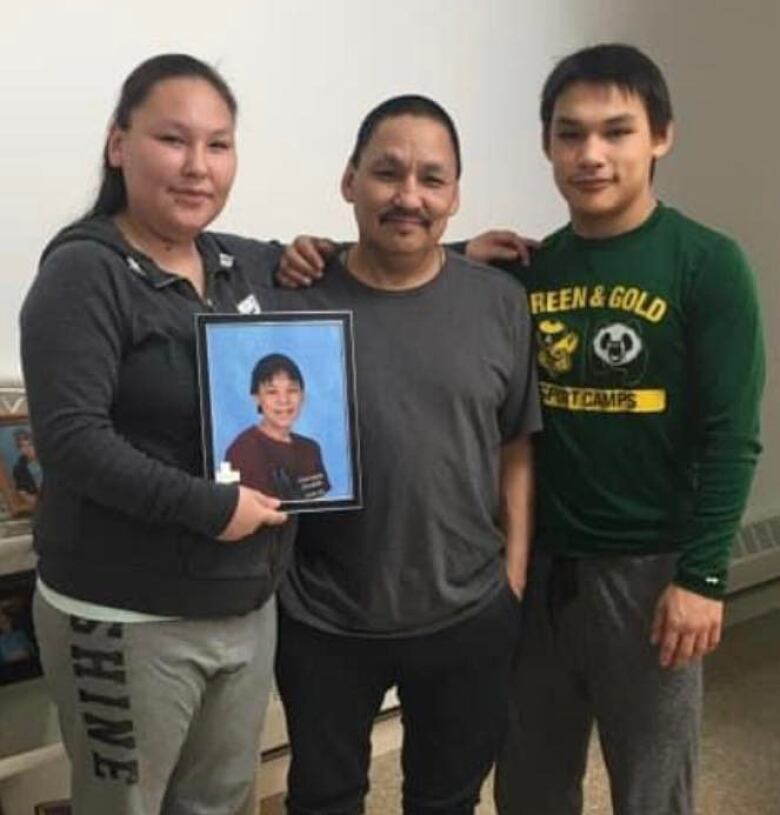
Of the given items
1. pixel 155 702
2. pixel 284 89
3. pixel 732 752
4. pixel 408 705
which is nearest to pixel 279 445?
pixel 155 702

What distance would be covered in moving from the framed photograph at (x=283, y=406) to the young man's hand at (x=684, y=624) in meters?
0.42

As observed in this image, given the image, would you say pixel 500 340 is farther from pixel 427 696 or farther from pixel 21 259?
pixel 21 259

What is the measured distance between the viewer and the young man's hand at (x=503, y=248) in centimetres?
151

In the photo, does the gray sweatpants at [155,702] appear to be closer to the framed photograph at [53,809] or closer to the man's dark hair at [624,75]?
the framed photograph at [53,809]

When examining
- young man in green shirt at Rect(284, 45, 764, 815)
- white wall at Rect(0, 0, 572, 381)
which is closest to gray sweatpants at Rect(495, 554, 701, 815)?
young man in green shirt at Rect(284, 45, 764, 815)

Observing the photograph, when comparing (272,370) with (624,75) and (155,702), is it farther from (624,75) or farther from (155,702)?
(624,75)

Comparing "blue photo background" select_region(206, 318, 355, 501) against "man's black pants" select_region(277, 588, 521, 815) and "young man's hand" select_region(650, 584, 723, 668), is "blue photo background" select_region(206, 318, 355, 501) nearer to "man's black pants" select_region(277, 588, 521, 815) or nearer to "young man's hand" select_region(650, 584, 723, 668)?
"man's black pants" select_region(277, 588, 521, 815)

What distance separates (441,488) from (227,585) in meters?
0.29

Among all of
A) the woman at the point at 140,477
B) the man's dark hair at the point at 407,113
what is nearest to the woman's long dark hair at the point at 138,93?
the woman at the point at 140,477

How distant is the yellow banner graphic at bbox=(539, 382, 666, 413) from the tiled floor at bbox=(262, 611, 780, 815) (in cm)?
101

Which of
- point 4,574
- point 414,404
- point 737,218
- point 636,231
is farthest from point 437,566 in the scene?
point 737,218

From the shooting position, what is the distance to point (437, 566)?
4.48ft

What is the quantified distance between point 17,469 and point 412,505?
0.71m

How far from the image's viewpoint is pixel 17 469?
5.58ft
